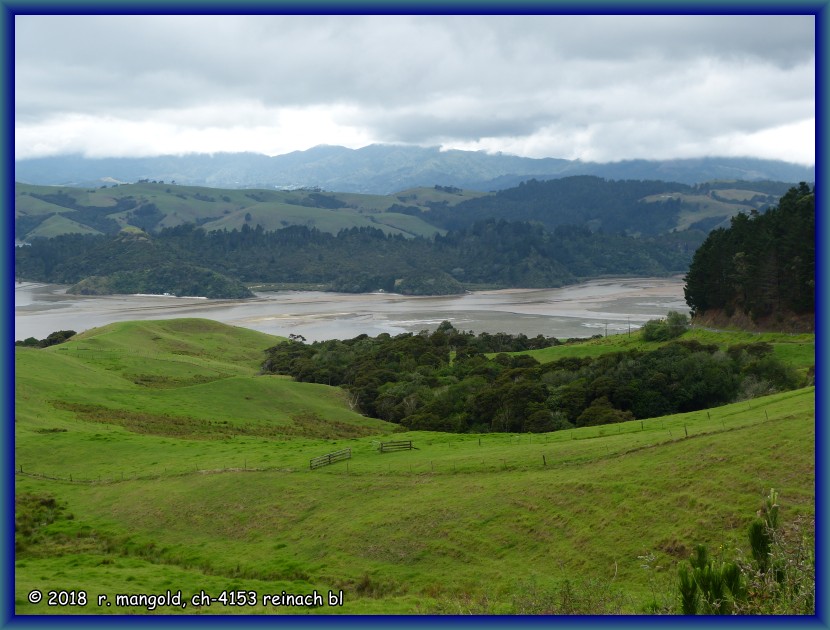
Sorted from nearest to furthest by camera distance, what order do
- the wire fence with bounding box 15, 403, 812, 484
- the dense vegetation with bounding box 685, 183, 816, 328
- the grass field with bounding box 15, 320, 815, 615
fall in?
1. the grass field with bounding box 15, 320, 815, 615
2. the wire fence with bounding box 15, 403, 812, 484
3. the dense vegetation with bounding box 685, 183, 816, 328

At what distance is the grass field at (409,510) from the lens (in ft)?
60.7

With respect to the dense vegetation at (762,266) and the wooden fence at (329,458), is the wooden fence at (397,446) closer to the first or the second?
the wooden fence at (329,458)

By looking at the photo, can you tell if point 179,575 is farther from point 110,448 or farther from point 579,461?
point 110,448

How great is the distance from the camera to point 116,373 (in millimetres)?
59781

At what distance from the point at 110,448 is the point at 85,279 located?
171275mm

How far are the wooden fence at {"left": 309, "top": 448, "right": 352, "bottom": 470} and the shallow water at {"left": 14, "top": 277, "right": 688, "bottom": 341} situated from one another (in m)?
68.6

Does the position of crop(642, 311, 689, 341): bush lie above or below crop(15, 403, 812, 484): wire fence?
above

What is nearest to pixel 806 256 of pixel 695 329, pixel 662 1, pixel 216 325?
pixel 695 329

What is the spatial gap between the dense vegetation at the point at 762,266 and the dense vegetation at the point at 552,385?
397 inches

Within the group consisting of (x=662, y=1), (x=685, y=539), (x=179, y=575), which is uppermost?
(x=662, y=1)

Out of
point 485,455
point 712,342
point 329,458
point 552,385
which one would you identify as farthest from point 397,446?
point 712,342

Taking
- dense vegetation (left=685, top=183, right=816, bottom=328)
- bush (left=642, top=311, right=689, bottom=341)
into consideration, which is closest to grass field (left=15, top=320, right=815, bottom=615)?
bush (left=642, top=311, right=689, bottom=341)

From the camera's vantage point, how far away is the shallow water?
111 m

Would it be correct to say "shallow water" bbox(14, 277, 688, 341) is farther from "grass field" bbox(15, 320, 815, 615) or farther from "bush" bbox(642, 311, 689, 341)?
"grass field" bbox(15, 320, 815, 615)
